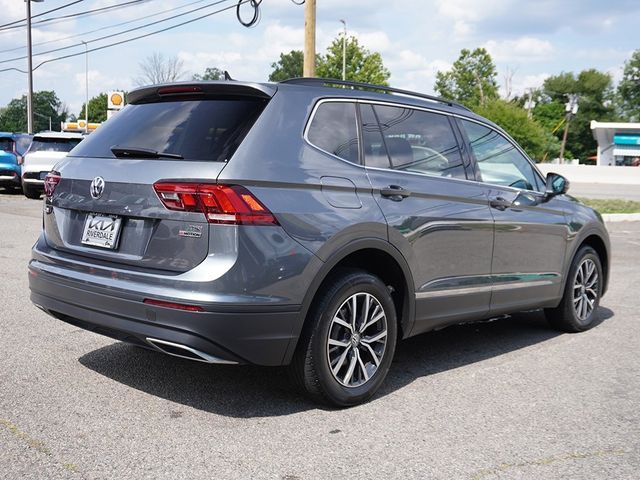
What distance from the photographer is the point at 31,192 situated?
796 inches

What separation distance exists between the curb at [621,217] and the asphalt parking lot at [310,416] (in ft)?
41.9

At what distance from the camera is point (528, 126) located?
157ft

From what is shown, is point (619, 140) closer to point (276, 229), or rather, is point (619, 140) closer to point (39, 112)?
point (276, 229)

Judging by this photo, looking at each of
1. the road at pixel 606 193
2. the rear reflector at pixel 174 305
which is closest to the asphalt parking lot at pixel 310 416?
the rear reflector at pixel 174 305

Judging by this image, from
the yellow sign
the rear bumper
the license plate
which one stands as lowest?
the rear bumper

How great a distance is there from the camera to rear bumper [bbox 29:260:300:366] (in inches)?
145

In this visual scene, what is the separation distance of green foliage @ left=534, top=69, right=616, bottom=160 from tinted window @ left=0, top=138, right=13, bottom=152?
85.0m

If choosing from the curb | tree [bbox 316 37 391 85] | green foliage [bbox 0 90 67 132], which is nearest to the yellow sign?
the curb

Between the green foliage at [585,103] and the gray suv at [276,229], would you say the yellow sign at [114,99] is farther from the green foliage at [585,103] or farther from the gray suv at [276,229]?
the green foliage at [585,103]

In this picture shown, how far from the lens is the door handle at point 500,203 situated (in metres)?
5.33

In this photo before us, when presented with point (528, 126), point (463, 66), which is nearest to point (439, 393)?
point (528, 126)

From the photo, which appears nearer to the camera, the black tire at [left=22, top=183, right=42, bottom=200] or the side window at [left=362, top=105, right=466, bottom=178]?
the side window at [left=362, top=105, right=466, bottom=178]

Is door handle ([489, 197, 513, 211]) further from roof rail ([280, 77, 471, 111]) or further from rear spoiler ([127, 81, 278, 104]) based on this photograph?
rear spoiler ([127, 81, 278, 104])

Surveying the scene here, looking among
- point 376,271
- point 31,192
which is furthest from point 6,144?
point 376,271
